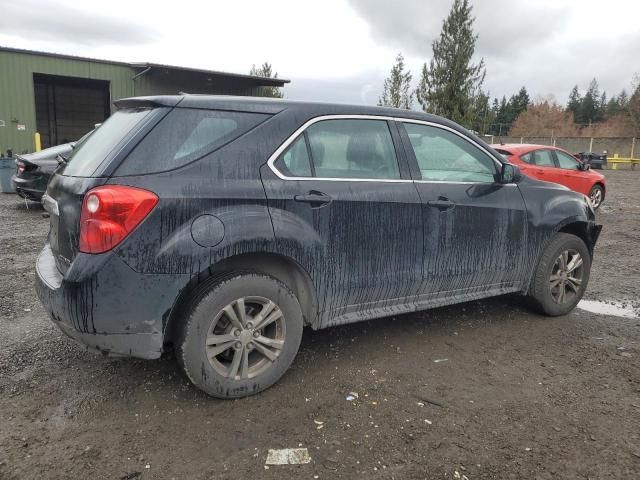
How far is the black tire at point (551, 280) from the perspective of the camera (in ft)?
14.3

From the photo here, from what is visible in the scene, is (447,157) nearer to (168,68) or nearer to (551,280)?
(551,280)

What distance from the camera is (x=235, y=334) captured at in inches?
114

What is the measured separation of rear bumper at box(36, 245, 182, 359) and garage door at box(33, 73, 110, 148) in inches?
1073

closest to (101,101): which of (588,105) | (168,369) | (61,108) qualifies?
(61,108)

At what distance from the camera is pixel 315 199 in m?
3.07

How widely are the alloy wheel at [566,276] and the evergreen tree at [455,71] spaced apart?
77.4 ft

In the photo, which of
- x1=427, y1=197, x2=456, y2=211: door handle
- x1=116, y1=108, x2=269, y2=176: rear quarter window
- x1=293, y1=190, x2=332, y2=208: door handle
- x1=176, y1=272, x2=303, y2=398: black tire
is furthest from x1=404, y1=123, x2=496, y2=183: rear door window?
x1=176, y1=272, x2=303, y2=398: black tire

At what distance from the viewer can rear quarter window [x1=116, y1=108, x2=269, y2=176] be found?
2.69 m

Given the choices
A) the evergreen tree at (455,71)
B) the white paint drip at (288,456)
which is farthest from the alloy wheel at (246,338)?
the evergreen tree at (455,71)

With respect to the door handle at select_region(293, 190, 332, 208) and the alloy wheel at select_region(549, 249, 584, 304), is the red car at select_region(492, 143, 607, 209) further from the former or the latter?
the door handle at select_region(293, 190, 332, 208)

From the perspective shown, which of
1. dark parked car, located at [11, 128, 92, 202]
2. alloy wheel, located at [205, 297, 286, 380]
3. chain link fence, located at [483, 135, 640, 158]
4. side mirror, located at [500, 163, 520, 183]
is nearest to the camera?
alloy wheel, located at [205, 297, 286, 380]

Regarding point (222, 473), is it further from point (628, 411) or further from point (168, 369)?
point (628, 411)

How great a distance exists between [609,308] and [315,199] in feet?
11.3

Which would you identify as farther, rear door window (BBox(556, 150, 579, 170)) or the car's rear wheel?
the car's rear wheel
